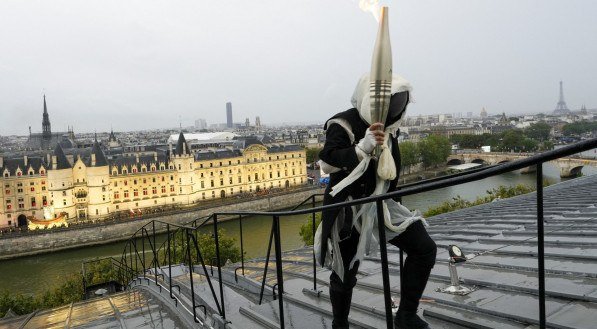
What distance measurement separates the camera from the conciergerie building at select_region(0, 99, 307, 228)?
125 ft

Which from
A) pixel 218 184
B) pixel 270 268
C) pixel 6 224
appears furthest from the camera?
pixel 218 184

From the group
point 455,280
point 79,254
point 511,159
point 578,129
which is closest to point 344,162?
point 455,280

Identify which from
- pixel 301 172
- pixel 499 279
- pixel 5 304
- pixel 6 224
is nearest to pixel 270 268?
pixel 499 279

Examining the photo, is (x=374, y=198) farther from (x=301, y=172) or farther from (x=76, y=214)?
(x=301, y=172)

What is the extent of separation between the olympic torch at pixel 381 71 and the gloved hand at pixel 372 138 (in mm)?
55

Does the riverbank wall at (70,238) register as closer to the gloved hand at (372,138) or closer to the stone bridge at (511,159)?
the stone bridge at (511,159)

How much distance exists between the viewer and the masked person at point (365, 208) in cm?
252

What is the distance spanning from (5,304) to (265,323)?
1511 cm

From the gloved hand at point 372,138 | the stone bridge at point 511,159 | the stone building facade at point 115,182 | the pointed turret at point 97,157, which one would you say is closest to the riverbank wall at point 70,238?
the stone building facade at point 115,182

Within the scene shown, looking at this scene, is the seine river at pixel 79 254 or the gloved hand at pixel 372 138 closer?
the gloved hand at pixel 372 138

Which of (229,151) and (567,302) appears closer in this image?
(567,302)

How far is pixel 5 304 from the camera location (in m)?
15.2

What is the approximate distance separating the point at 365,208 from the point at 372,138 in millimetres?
381

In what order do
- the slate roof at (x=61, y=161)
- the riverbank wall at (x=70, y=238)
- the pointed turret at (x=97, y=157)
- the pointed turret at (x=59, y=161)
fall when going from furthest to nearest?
the pointed turret at (x=97, y=157)
the slate roof at (x=61, y=161)
the pointed turret at (x=59, y=161)
the riverbank wall at (x=70, y=238)
